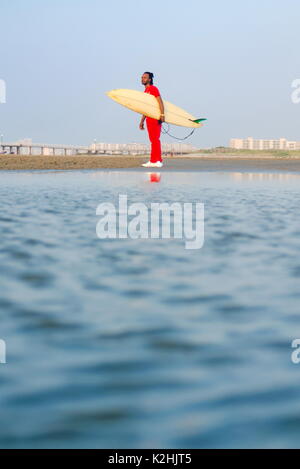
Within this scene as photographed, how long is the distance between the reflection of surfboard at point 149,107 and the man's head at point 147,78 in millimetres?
326

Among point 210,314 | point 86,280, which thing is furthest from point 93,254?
point 210,314

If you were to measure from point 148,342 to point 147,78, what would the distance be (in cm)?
1664

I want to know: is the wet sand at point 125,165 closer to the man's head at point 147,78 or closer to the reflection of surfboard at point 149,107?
the reflection of surfboard at point 149,107

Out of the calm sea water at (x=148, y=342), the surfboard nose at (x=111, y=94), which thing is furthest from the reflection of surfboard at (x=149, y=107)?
the calm sea water at (x=148, y=342)

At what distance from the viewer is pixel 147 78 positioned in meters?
18.8

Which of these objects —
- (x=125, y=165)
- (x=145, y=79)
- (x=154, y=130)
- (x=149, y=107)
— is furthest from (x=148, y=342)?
(x=125, y=165)

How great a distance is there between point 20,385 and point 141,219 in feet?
16.7

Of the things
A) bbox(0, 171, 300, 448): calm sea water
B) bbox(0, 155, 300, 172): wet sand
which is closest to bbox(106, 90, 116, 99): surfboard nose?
bbox(0, 155, 300, 172): wet sand

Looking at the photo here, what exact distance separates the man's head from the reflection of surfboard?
33 cm

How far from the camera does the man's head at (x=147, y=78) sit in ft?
61.6

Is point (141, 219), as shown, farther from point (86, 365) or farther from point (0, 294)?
point (86, 365)

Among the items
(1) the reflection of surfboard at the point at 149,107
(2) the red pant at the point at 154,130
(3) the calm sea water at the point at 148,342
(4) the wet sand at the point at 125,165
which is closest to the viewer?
(3) the calm sea water at the point at 148,342

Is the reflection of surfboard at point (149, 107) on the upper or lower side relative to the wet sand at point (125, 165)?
upper

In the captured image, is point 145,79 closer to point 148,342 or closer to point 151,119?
point 151,119
